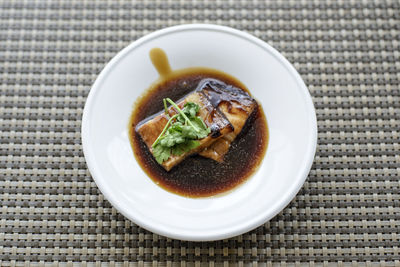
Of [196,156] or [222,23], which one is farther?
[222,23]

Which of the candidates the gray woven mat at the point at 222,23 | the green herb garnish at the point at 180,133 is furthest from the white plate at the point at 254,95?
the gray woven mat at the point at 222,23

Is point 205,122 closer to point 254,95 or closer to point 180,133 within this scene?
point 180,133

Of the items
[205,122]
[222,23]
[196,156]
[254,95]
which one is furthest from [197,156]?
[222,23]

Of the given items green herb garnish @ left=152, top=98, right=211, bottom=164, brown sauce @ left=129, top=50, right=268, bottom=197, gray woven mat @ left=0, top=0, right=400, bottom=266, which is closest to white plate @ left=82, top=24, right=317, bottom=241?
brown sauce @ left=129, top=50, right=268, bottom=197

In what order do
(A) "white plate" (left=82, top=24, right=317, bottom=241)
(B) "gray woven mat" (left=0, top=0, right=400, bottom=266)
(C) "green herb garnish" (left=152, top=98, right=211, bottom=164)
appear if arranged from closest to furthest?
1. (A) "white plate" (left=82, top=24, right=317, bottom=241)
2. (C) "green herb garnish" (left=152, top=98, right=211, bottom=164)
3. (B) "gray woven mat" (left=0, top=0, right=400, bottom=266)

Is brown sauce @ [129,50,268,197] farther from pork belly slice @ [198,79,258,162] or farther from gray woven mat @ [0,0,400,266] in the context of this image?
gray woven mat @ [0,0,400,266]

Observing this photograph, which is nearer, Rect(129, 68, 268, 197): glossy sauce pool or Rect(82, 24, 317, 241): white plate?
Rect(82, 24, 317, 241): white plate
